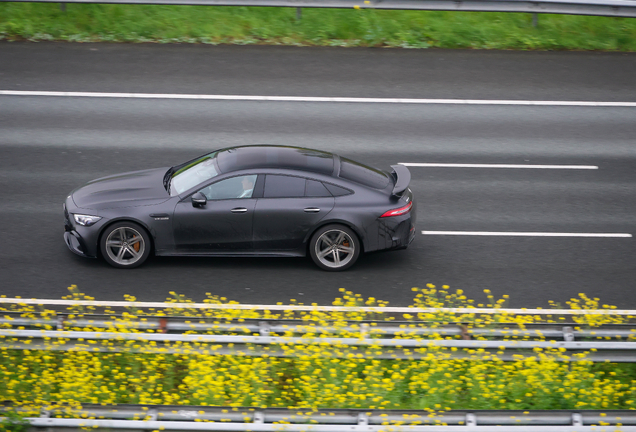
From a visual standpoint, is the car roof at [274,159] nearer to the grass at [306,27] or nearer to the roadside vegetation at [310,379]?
the roadside vegetation at [310,379]

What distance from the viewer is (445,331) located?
7.71 meters

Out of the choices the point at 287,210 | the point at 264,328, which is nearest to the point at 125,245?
the point at 287,210

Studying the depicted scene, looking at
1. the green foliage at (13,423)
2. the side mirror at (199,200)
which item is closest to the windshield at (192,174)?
the side mirror at (199,200)

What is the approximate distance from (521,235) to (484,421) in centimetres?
488

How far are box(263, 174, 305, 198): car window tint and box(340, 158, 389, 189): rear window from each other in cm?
61

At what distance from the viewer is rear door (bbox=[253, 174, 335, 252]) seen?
974 centimetres

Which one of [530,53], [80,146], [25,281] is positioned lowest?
[25,281]

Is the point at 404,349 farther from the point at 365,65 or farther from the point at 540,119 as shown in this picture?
the point at 365,65

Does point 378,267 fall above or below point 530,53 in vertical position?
below

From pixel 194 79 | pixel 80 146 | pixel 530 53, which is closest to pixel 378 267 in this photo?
pixel 80 146

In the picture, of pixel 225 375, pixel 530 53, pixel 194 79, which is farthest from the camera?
pixel 530 53

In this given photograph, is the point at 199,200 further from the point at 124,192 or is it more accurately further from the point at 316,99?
the point at 316,99

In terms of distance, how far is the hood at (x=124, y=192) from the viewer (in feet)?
32.0

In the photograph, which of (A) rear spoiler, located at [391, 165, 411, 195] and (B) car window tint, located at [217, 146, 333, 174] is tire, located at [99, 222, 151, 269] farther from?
(A) rear spoiler, located at [391, 165, 411, 195]
